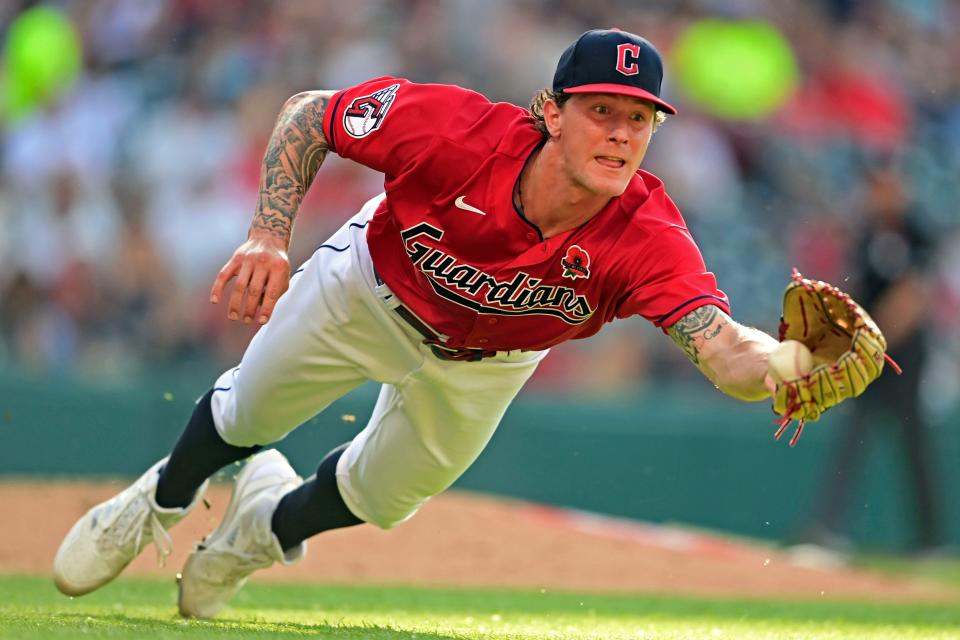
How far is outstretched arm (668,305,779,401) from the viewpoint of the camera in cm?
394

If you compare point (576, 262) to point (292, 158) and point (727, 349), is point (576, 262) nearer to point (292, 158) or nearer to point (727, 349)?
point (727, 349)

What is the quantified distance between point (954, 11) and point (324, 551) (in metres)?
8.52

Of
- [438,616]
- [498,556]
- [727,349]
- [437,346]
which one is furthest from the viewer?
[498,556]

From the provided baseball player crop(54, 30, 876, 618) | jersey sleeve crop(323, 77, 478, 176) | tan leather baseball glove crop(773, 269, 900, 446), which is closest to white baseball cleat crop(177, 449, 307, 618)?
baseball player crop(54, 30, 876, 618)

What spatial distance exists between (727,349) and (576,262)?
57cm

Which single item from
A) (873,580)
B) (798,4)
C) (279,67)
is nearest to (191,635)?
(873,580)

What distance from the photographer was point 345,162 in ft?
34.7

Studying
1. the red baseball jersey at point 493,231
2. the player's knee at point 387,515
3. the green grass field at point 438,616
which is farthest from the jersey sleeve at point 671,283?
the player's knee at point 387,515

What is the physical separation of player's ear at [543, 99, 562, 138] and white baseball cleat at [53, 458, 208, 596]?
6.37 feet

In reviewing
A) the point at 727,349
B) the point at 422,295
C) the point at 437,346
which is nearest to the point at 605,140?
the point at 727,349

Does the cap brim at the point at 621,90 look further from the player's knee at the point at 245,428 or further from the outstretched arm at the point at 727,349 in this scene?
the player's knee at the point at 245,428

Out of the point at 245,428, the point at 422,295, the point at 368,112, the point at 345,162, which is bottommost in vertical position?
the point at 345,162

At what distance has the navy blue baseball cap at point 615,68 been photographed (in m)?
4.22

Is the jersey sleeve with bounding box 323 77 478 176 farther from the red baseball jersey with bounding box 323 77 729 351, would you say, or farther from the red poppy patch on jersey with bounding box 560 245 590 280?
the red poppy patch on jersey with bounding box 560 245 590 280
